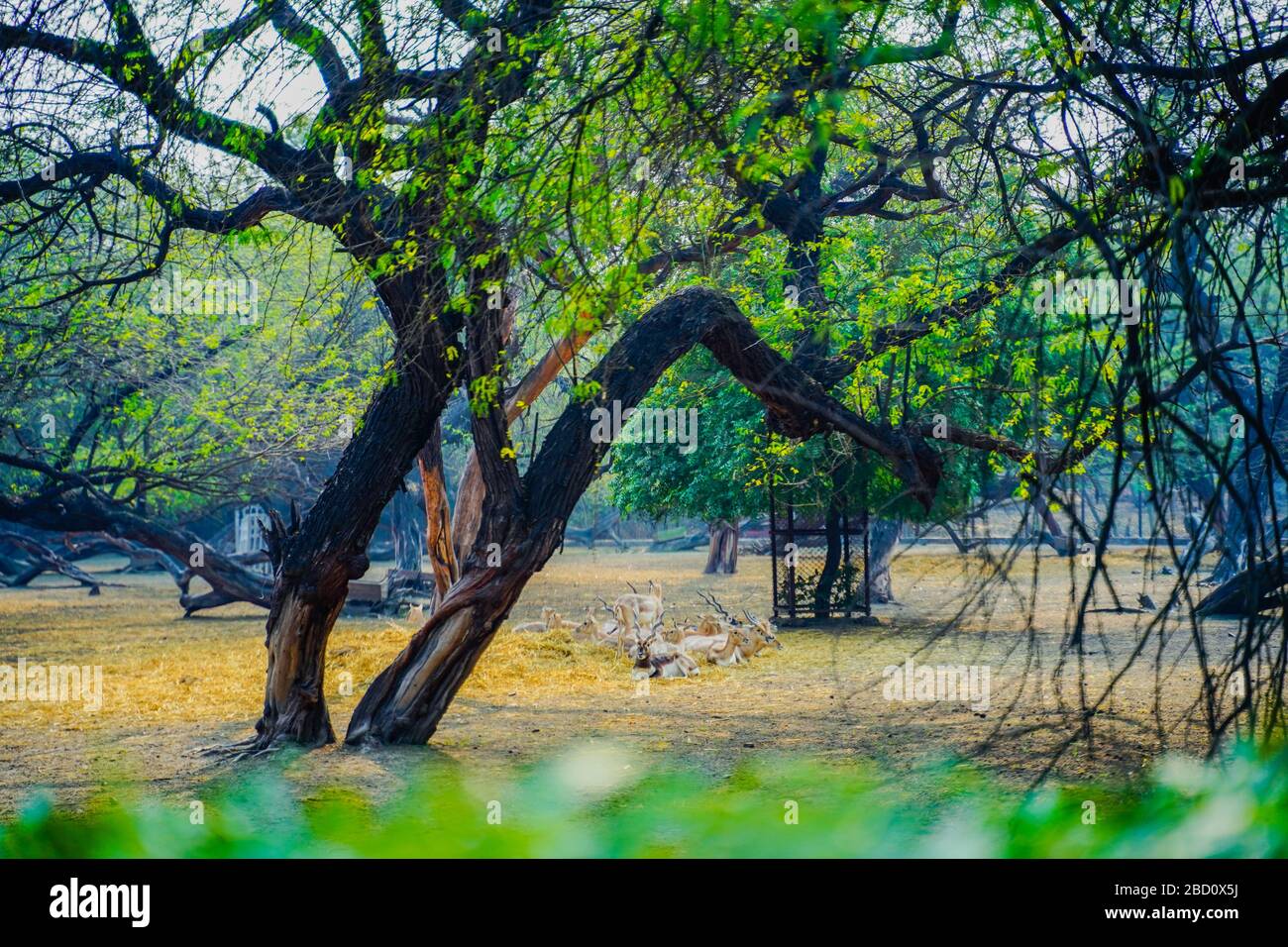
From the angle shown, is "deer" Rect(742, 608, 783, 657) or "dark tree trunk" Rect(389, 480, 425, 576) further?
"dark tree trunk" Rect(389, 480, 425, 576)

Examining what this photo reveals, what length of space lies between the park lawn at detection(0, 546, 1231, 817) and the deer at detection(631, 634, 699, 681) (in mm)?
213

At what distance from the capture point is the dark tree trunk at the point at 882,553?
2594cm

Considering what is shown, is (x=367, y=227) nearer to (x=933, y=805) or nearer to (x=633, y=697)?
(x=933, y=805)

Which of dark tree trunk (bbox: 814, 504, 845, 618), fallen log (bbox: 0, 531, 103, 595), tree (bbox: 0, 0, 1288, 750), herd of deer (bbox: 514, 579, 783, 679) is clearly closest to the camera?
tree (bbox: 0, 0, 1288, 750)

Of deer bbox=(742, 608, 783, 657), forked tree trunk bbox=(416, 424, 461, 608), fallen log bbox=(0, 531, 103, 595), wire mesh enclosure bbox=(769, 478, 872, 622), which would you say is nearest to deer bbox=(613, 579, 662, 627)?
deer bbox=(742, 608, 783, 657)

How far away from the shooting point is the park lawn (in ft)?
29.7

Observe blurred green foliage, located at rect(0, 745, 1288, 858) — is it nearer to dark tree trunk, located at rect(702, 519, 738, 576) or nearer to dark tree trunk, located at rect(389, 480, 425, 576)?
dark tree trunk, located at rect(702, 519, 738, 576)

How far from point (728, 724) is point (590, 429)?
377cm

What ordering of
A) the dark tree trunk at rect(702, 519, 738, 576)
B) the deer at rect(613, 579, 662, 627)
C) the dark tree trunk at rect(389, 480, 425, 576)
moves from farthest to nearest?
the dark tree trunk at rect(389, 480, 425, 576) < the dark tree trunk at rect(702, 519, 738, 576) < the deer at rect(613, 579, 662, 627)

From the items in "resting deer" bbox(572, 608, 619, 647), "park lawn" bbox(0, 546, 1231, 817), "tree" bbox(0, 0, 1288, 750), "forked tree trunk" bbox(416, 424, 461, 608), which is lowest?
"park lawn" bbox(0, 546, 1231, 817)

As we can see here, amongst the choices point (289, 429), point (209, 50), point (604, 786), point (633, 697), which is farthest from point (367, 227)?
point (289, 429)

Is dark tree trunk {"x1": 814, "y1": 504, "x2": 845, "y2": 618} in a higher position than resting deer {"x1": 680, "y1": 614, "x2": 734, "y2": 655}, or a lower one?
higher

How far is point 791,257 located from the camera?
14742 millimetres

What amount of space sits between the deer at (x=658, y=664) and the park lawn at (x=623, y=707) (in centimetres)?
21
